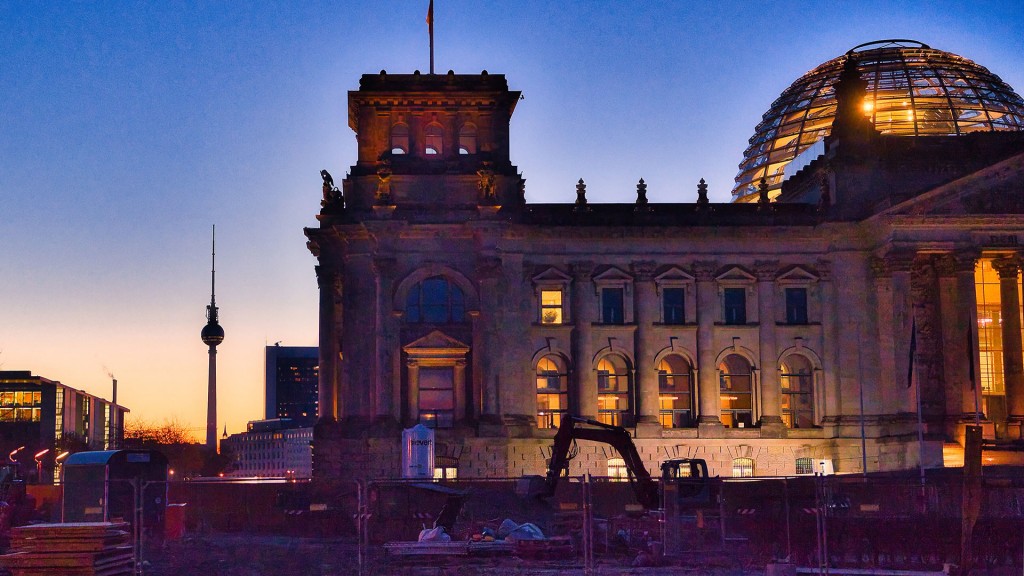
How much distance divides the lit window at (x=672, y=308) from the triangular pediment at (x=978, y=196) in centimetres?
1147

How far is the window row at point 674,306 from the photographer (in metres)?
77.5

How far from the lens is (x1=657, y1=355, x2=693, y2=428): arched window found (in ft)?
254

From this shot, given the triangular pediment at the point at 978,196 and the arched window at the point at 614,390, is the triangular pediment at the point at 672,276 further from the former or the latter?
the triangular pediment at the point at 978,196

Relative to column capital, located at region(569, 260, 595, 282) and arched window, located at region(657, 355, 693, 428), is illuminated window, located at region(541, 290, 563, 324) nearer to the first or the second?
column capital, located at region(569, 260, 595, 282)

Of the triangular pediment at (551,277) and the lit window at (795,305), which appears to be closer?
the triangular pediment at (551,277)

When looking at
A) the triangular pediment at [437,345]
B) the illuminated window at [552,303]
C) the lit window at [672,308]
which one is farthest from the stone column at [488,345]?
the lit window at [672,308]

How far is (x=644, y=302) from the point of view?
77.2 m

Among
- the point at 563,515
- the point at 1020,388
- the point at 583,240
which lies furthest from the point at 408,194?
the point at 1020,388

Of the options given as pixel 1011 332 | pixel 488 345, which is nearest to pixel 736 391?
pixel 488 345

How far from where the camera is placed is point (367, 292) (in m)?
75.6

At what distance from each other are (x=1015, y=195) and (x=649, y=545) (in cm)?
3473

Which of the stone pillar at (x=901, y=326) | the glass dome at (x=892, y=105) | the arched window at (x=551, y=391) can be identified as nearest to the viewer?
the stone pillar at (x=901, y=326)

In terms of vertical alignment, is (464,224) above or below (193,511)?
above

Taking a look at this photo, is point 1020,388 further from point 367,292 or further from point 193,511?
point 193,511
